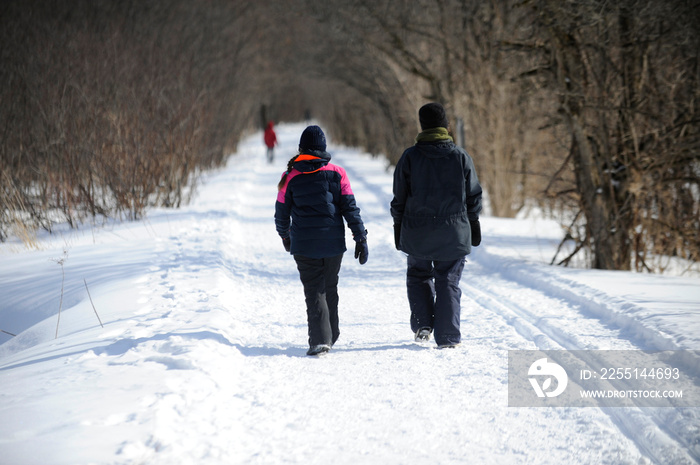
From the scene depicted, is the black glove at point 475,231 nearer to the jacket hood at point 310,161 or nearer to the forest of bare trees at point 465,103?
the jacket hood at point 310,161

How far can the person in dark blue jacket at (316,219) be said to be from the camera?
4.61m

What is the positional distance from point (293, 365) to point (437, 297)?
1220 millimetres

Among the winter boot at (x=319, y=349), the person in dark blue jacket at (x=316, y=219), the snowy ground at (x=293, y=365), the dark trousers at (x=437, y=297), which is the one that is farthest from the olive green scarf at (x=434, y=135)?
the winter boot at (x=319, y=349)

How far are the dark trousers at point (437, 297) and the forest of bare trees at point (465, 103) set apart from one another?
3.75 meters

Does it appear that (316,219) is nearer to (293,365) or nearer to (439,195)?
(439,195)

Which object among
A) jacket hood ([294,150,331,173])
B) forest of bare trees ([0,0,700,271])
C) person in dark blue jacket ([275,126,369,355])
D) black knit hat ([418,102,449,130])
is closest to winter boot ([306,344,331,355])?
person in dark blue jacket ([275,126,369,355])

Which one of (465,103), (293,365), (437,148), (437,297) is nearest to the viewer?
(293,365)

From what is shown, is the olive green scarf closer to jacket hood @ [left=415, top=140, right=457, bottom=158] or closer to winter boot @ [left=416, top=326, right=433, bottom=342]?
jacket hood @ [left=415, top=140, right=457, bottom=158]

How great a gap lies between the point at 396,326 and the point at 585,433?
2.35 m

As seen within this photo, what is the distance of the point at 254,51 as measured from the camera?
97.3 ft

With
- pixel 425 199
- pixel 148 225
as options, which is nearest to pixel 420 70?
pixel 148 225

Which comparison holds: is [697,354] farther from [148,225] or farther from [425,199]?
[148,225]

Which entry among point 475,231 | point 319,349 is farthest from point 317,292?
point 475,231

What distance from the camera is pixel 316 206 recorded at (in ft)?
15.2
